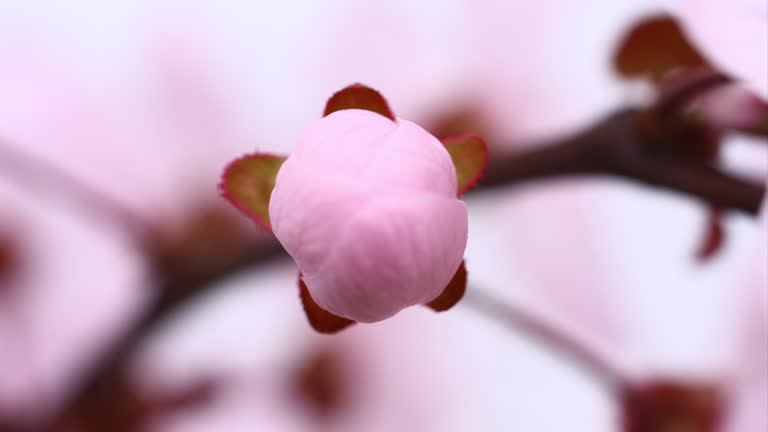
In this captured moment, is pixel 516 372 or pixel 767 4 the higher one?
pixel 767 4

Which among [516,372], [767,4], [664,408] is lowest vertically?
[516,372]

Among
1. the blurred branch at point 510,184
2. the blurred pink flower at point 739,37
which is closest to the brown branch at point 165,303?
the blurred branch at point 510,184

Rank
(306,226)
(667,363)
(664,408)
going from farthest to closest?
(667,363)
(664,408)
(306,226)

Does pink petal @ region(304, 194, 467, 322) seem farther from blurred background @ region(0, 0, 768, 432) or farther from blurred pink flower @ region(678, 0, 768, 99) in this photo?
blurred background @ region(0, 0, 768, 432)

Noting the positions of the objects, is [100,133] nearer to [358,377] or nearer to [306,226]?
[358,377]

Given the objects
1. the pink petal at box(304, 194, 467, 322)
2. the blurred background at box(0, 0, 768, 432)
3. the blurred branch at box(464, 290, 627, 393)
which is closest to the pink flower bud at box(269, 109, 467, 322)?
the pink petal at box(304, 194, 467, 322)

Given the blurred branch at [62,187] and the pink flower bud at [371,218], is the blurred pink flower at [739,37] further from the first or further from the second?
the blurred branch at [62,187]

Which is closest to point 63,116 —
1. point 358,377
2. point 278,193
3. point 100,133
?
point 100,133

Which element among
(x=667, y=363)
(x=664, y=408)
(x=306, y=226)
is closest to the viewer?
(x=306, y=226)
